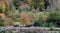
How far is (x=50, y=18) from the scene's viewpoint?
9.28 m

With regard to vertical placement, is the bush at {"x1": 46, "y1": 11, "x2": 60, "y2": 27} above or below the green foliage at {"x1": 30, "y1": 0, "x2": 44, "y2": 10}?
below

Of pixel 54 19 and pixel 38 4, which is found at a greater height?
pixel 38 4

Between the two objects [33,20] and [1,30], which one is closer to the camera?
[1,30]

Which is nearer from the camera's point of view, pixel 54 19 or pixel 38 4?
pixel 54 19

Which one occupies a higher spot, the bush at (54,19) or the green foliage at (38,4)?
the green foliage at (38,4)

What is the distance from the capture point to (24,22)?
8.50 m

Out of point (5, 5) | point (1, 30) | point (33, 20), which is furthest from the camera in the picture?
point (5, 5)

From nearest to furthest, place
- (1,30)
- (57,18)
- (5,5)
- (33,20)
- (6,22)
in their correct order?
1. (1,30)
2. (6,22)
3. (33,20)
4. (57,18)
5. (5,5)

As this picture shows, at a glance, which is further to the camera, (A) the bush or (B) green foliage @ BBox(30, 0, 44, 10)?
(B) green foliage @ BBox(30, 0, 44, 10)

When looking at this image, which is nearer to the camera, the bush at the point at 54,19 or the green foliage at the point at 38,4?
the bush at the point at 54,19

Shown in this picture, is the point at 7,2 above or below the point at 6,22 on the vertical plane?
above

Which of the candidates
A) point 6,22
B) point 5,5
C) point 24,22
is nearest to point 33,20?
point 24,22

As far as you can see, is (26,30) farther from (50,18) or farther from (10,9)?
(10,9)

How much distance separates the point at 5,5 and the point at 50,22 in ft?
→ 8.06
